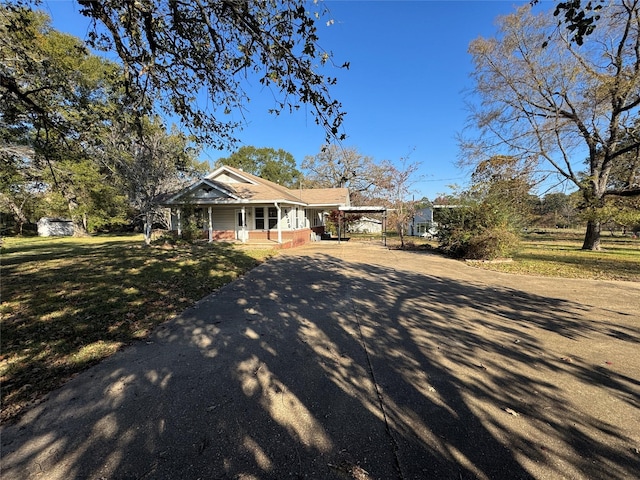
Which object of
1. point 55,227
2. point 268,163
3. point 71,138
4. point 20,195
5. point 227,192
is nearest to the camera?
point 71,138

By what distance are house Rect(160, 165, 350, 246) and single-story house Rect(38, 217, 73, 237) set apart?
1528cm

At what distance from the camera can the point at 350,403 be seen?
2.69 m

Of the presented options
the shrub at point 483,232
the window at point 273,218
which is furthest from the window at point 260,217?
the shrub at point 483,232

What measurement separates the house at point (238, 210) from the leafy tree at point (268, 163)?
31562 mm

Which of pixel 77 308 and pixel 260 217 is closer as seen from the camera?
pixel 77 308

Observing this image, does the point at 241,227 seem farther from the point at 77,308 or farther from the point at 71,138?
the point at 77,308

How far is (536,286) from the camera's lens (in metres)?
7.82

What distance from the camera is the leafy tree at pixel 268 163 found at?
51062 mm

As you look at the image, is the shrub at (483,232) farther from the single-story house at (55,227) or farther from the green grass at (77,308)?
the single-story house at (55,227)

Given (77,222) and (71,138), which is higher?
(71,138)

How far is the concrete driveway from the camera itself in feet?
6.63

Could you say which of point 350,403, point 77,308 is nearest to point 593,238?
point 350,403

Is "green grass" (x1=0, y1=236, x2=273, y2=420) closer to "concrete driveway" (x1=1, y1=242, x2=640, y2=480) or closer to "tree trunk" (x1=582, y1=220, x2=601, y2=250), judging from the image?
"concrete driveway" (x1=1, y1=242, x2=640, y2=480)

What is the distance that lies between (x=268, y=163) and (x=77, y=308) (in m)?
49.6
